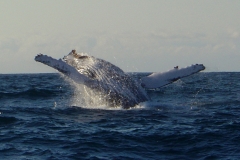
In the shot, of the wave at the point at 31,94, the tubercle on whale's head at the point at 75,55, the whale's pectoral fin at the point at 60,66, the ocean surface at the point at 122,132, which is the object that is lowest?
the ocean surface at the point at 122,132

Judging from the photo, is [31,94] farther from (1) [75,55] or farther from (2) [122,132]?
(2) [122,132]

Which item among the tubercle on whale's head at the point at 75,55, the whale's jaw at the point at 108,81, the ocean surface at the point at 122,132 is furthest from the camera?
the tubercle on whale's head at the point at 75,55

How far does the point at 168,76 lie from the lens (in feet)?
46.2

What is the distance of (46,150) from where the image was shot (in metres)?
8.57

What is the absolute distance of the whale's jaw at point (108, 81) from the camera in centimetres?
1335

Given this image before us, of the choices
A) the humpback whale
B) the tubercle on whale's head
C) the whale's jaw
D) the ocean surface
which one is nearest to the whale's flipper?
the humpback whale

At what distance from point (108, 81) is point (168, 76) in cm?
170

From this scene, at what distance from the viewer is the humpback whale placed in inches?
528

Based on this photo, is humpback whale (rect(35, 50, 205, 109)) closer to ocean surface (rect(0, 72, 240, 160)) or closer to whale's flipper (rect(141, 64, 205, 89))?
whale's flipper (rect(141, 64, 205, 89))

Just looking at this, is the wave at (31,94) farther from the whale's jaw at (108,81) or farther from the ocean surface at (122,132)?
the whale's jaw at (108,81)

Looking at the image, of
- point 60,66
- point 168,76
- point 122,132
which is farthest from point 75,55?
point 122,132

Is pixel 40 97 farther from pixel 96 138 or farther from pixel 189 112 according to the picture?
pixel 96 138

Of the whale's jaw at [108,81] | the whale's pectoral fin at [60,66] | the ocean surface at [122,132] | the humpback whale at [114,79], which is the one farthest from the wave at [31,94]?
the whale's pectoral fin at [60,66]

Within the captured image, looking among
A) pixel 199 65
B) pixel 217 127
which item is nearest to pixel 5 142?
pixel 217 127
